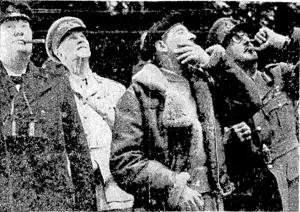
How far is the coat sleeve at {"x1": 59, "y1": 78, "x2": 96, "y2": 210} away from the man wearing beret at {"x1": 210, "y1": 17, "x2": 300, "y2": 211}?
0.48 meters

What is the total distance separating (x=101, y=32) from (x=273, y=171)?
2.52ft

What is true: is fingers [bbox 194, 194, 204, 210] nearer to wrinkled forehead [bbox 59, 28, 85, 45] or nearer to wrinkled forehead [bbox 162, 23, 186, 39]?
wrinkled forehead [bbox 162, 23, 186, 39]

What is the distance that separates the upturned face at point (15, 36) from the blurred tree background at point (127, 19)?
7cm

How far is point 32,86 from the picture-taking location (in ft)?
7.45

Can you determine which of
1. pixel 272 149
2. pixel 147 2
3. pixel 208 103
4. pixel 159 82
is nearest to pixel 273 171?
pixel 272 149

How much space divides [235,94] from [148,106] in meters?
0.30

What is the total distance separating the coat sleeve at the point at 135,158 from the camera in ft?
7.09

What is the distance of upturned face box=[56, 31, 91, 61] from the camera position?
2424 millimetres

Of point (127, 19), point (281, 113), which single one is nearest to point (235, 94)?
point (281, 113)

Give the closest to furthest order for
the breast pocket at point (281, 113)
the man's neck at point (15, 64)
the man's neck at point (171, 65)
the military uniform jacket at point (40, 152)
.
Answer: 1. the military uniform jacket at point (40, 152)
2. the man's neck at point (15, 64)
3. the man's neck at point (171, 65)
4. the breast pocket at point (281, 113)

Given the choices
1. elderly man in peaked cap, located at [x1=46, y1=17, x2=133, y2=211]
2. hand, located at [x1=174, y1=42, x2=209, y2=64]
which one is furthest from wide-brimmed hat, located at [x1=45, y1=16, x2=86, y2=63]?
hand, located at [x1=174, y1=42, x2=209, y2=64]

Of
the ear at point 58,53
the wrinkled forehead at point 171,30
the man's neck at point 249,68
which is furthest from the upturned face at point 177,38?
the ear at point 58,53

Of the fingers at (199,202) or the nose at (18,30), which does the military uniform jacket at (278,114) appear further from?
the nose at (18,30)

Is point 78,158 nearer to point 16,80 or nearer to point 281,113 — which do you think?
point 16,80
